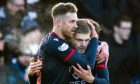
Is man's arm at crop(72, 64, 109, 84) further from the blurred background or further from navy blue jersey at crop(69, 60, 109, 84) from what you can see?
the blurred background

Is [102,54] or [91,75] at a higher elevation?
[102,54]

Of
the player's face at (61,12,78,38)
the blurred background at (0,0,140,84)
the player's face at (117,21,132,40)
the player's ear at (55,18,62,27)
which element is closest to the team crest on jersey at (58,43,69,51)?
the player's face at (61,12,78,38)

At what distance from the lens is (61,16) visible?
23.6ft

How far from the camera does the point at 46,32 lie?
11500 mm

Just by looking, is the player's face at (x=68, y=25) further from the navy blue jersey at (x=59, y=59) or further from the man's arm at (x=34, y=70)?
the man's arm at (x=34, y=70)

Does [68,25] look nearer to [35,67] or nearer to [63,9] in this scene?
[63,9]

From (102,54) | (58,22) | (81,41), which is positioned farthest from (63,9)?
(102,54)

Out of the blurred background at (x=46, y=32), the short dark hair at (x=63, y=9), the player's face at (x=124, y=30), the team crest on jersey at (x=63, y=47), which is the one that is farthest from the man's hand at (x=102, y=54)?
the player's face at (x=124, y=30)

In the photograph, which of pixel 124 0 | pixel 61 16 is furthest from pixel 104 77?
pixel 124 0

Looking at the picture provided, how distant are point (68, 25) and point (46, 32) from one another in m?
4.37

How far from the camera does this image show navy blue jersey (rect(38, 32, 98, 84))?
716 cm

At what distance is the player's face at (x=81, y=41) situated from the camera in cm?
712

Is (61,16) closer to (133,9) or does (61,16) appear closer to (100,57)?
(100,57)

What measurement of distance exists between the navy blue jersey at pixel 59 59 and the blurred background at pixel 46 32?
3.57 metres
